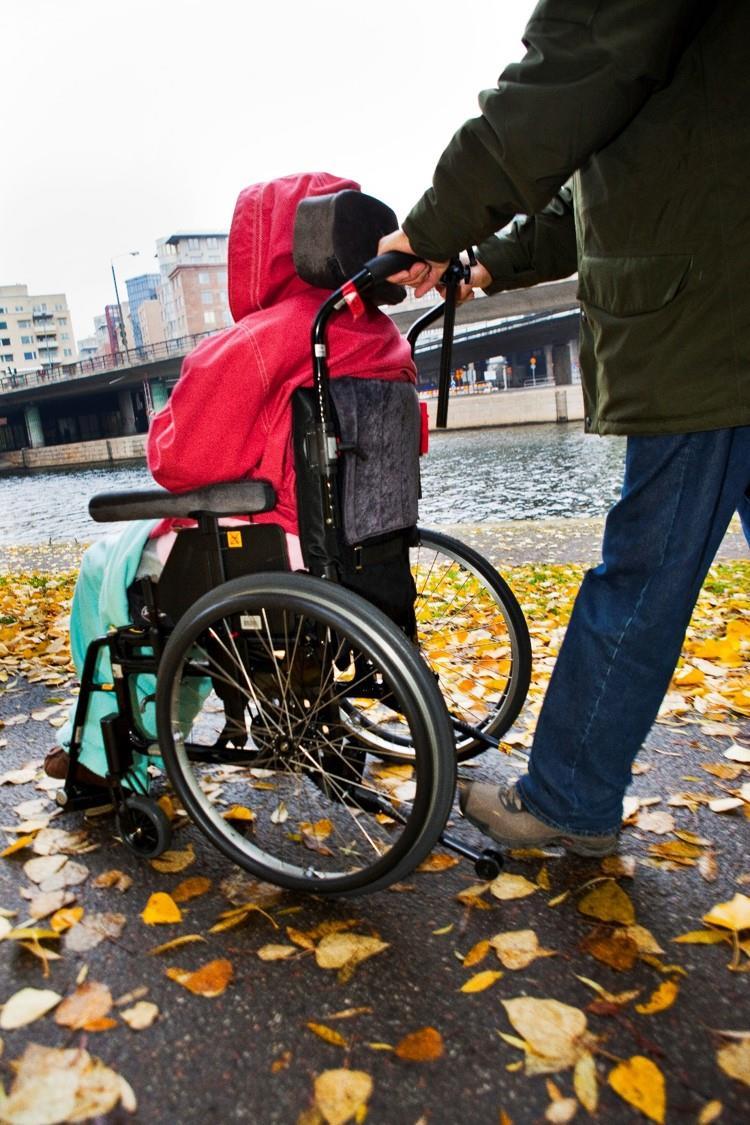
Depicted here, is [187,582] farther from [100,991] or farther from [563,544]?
[563,544]

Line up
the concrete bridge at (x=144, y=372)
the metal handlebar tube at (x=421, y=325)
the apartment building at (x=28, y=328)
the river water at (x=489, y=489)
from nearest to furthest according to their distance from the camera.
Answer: the metal handlebar tube at (x=421, y=325) < the river water at (x=489, y=489) < the concrete bridge at (x=144, y=372) < the apartment building at (x=28, y=328)

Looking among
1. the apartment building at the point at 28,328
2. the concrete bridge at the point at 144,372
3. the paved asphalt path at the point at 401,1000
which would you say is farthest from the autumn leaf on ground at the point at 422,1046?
the apartment building at the point at 28,328

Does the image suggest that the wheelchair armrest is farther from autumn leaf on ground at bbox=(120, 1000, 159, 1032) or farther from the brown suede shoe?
autumn leaf on ground at bbox=(120, 1000, 159, 1032)

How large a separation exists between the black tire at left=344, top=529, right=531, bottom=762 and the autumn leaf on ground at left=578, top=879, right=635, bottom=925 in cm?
44

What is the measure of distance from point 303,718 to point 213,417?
716 millimetres

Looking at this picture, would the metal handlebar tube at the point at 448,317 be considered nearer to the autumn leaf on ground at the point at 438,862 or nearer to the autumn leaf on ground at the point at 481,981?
the autumn leaf on ground at the point at 438,862

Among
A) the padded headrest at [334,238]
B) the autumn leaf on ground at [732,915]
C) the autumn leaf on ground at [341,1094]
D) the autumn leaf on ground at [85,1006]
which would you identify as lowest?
the autumn leaf on ground at [732,915]

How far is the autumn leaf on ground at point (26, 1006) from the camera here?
1.43m

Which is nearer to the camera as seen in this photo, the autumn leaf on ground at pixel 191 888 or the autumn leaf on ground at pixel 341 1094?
the autumn leaf on ground at pixel 341 1094

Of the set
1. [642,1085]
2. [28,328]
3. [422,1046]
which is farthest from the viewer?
[28,328]

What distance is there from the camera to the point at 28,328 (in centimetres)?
12475

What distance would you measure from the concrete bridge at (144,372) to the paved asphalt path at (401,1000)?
73.4ft

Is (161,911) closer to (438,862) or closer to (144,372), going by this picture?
(438,862)

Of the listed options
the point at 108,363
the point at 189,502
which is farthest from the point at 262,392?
the point at 108,363
